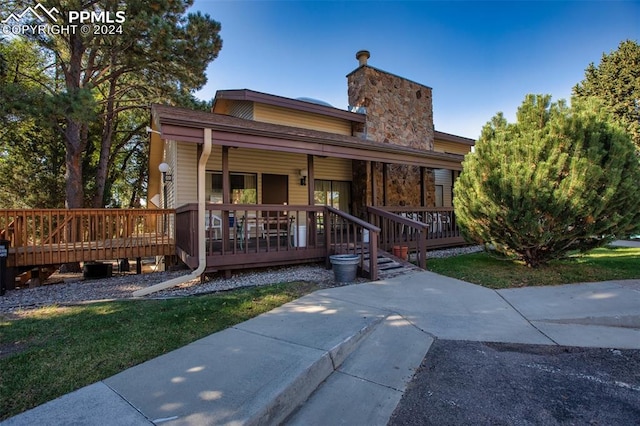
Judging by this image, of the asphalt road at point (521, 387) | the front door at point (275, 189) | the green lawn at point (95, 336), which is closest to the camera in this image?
the asphalt road at point (521, 387)

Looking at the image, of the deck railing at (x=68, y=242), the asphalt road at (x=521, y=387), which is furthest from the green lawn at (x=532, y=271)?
the deck railing at (x=68, y=242)

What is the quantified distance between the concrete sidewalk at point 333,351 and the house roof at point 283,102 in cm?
706

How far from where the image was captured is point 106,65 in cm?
1384

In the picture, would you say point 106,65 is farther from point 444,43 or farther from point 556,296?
point 556,296

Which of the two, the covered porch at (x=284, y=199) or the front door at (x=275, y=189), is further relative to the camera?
the front door at (x=275, y=189)

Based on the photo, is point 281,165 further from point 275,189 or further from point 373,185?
point 373,185

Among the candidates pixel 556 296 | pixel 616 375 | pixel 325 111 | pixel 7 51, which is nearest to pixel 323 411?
pixel 616 375

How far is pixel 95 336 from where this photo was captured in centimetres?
351

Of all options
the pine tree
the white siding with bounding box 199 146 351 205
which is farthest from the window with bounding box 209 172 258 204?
the pine tree

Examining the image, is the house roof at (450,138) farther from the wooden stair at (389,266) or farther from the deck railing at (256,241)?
the deck railing at (256,241)

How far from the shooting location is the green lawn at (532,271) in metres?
6.41

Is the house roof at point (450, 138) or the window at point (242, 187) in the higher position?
the house roof at point (450, 138)

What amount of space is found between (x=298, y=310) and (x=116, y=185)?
26205 mm

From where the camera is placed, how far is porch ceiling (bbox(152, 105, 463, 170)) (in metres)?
6.35
